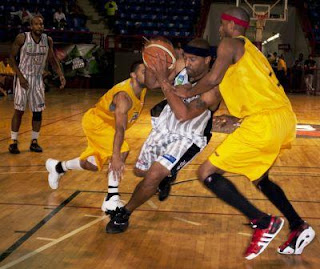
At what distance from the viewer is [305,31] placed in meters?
23.9

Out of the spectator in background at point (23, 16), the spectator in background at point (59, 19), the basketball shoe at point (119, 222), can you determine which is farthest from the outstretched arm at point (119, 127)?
the spectator in background at point (59, 19)

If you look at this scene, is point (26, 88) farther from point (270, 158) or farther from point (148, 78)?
point (270, 158)

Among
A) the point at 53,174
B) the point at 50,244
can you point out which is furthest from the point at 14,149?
the point at 50,244

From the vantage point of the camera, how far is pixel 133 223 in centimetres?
459

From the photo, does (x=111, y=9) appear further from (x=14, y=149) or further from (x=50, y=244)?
(x=50, y=244)

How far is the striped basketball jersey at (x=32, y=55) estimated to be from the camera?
25.3ft

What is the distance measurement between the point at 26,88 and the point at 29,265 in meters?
4.38

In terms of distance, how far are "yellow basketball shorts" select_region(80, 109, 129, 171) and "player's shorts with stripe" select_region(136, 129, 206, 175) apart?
0.42 meters

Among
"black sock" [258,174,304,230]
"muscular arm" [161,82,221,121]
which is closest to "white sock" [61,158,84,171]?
"muscular arm" [161,82,221,121]

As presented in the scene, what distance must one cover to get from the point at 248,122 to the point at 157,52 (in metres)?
0.79

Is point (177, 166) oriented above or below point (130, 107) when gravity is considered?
below

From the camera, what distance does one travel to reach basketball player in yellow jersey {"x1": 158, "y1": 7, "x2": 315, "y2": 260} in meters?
Answer: 3.70

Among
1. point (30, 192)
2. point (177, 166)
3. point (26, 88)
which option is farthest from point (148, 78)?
point (26, 88)

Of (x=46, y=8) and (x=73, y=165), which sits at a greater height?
(x=73, y=165)
